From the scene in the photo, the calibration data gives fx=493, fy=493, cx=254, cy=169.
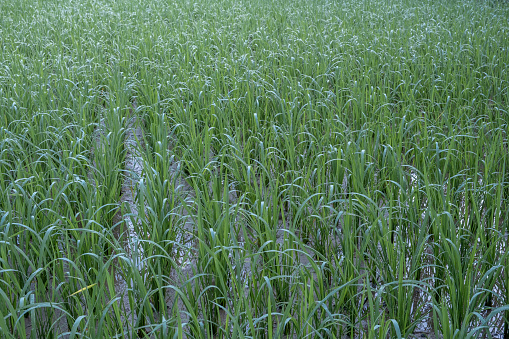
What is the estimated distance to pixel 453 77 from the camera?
3.98m

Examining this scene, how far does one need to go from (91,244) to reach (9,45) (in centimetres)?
437

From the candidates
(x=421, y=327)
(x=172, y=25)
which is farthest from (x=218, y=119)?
(x=172, y=25)

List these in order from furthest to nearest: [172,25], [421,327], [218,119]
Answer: [172,25] → [218,119] → [421,327]

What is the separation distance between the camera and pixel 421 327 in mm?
1909

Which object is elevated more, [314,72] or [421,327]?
[314,72]

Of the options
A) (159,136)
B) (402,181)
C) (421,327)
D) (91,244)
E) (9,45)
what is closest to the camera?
(421,327)

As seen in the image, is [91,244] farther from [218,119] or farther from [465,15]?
[465,15]

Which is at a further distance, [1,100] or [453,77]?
[453,77]

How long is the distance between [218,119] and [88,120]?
967mm

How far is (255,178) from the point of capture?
8.30 ft

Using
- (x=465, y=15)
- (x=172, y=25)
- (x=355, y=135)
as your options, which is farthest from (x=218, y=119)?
(x=465, y=15)

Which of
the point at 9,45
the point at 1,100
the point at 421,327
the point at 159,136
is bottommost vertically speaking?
the point at 421,327

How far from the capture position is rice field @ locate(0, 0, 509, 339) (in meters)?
1.74

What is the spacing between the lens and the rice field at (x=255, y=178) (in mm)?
1740
